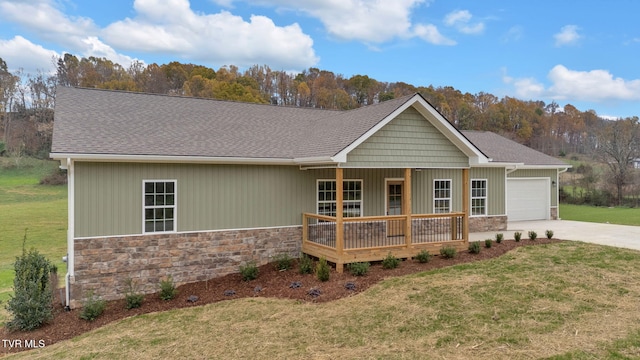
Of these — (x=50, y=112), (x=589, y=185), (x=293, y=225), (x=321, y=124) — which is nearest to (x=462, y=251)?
(x=293, y=225)

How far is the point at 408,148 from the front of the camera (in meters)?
11.0

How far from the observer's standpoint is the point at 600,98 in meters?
38.9

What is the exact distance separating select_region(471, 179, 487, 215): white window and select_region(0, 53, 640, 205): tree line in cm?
2128

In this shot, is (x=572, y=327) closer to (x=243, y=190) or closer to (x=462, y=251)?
(x=462, y=251)

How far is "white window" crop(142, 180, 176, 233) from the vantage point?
9.90 m

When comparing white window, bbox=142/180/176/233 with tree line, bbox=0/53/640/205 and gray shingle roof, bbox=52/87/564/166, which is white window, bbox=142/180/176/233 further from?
tree line, bbox=0/53/640/205

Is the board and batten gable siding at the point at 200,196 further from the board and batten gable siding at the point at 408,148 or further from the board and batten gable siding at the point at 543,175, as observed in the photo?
the board and batten gable siding at the point at 543,175

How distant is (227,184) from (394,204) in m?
5.57

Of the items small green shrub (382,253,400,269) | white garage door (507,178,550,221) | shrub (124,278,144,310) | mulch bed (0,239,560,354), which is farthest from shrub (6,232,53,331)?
white garage door (507,178,550,221)

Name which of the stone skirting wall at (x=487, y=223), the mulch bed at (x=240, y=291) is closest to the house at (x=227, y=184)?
the mulch bed at (x=240, y=291)

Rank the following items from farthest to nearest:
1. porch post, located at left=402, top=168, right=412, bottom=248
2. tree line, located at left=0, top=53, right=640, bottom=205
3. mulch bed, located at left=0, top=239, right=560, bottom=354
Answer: tree line, located at left=0, top=53, right=640, bottom=205 < porch post, located at left=402, top=168, right=412, bottom=248 < mulch bed, located at left=0, top=239, right=560, bottom=354

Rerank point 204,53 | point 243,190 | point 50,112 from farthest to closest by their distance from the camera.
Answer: point 50,112 → point 204,53 → point 243,190

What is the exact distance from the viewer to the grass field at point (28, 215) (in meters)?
15.1

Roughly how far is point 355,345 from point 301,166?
251 inches
